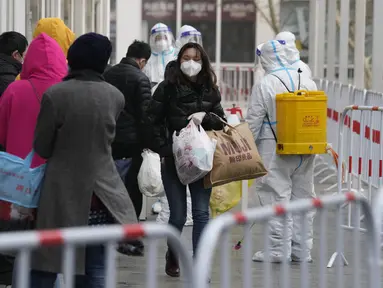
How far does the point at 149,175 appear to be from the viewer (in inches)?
390

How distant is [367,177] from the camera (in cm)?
1106

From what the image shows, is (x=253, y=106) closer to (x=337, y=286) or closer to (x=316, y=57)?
(x=337, y=286)

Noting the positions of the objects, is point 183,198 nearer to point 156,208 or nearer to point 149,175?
point 149,175

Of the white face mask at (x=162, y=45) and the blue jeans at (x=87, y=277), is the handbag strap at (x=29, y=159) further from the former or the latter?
the white face mask at (x=162, y=45)

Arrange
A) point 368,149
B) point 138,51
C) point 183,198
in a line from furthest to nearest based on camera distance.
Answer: point 368,149 < point 138,51 < point 183,198

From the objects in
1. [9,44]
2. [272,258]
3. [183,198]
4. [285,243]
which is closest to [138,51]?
[9,44]

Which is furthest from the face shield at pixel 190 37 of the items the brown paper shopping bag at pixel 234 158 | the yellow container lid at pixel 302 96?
the brown paper shopping bag at pixel 234 158

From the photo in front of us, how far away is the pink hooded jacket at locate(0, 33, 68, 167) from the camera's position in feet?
20.7

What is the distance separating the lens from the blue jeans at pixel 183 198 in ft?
26.0

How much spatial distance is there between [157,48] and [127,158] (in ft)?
9.51

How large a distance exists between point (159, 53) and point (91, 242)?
866cm

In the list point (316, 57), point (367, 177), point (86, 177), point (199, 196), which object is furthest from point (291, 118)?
point (316, 57)

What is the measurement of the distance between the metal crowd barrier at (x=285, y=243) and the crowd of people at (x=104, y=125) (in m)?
0.19

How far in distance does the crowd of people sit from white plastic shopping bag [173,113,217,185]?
→ 12cm
